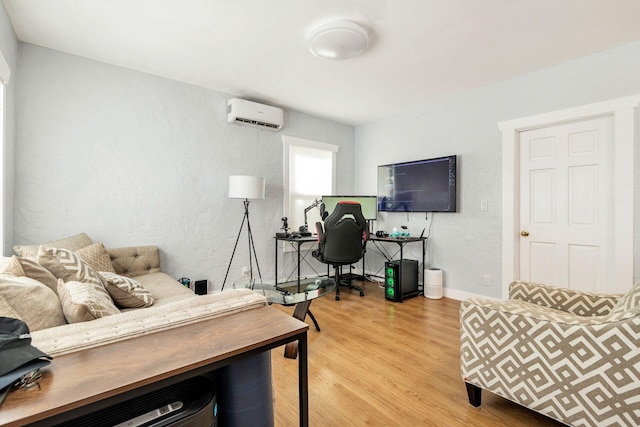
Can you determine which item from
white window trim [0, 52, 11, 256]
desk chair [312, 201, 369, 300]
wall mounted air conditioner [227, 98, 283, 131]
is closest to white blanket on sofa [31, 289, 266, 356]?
white window trim [0, 52, 11, 256]

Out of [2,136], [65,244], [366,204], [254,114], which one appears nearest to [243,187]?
[254,114]

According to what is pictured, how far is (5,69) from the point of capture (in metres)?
2.15

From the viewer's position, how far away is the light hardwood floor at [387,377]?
1607 millimetres

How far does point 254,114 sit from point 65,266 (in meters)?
2.63

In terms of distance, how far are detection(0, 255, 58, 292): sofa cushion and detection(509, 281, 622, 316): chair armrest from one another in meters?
2.76

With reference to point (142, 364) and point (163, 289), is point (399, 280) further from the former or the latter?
point (142, 364)

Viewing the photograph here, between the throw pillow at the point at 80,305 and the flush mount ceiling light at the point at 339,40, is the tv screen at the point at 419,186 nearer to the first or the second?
the flush mount ceiling light at the point at 339,40

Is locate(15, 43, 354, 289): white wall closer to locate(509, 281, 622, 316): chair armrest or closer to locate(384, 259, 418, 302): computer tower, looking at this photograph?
locate(384, 259, 418, 302): computer tower

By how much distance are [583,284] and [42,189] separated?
4966 mm

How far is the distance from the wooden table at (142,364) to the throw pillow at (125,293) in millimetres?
1081

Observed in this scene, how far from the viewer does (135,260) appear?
299cm

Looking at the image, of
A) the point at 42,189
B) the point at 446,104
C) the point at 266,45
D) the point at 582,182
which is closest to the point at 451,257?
the point at 582,182

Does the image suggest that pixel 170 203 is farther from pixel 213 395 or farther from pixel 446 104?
pixel 446 104

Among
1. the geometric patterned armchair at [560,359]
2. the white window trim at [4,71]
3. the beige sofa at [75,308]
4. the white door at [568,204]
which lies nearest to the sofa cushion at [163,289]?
the beige sofa at [75,308]
